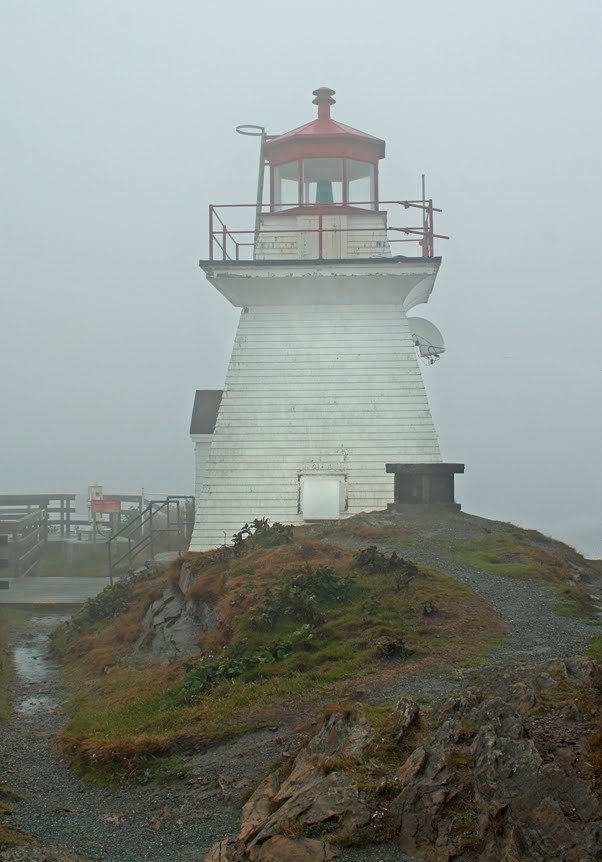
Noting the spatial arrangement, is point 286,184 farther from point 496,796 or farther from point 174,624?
point 496,796

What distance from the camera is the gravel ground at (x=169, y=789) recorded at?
8.27 metres

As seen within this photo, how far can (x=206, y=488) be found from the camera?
72.7 ft

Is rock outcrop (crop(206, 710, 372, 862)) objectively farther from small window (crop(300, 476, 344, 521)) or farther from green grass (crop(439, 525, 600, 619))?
small window (crop(300, 476, 344, 521))

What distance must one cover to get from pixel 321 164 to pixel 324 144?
0.46m

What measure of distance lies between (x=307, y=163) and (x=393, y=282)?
3.67 metres

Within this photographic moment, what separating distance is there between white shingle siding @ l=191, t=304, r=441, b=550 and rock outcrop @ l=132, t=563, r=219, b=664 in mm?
4735

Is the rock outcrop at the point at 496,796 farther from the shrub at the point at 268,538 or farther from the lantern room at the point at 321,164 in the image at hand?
the lantern room at the point at 321,164

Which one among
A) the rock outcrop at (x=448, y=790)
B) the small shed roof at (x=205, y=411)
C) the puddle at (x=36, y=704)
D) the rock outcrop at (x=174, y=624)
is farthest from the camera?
the small shed roof at (x=205, y=411)

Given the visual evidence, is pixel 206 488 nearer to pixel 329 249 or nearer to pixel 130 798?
pixel 329 249

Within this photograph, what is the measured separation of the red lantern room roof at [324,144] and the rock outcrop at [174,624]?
10.7m

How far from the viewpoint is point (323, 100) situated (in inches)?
960

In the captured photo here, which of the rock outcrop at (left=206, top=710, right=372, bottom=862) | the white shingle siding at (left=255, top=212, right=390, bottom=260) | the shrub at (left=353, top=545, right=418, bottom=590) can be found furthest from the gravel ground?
the white shingle siding at (left=255, top=212, right=390, bottom=260)

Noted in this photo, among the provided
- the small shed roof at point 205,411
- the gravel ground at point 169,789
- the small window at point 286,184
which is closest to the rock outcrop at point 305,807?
the gravel ground at point 169,789

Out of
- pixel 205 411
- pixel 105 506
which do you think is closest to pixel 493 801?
pixel 205 411
